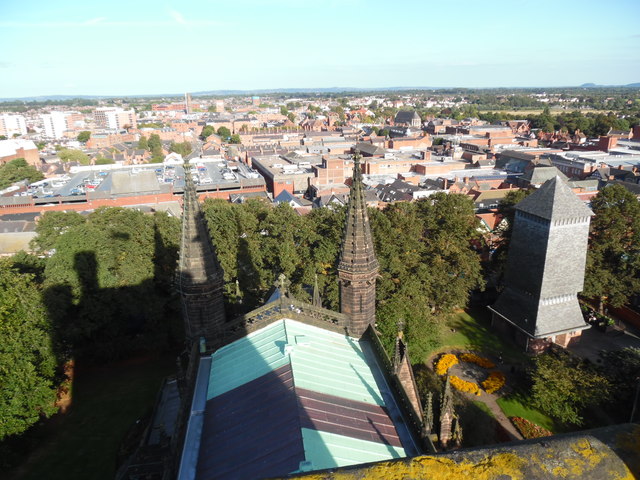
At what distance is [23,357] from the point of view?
938 inches

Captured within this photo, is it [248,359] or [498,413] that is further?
[498,413]

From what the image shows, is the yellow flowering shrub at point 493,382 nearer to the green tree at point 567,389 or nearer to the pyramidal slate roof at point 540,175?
the green tree at point 567,389

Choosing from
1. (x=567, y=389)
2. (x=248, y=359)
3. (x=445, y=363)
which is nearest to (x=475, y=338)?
(x=445, y=363)

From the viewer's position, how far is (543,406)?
26.2 m

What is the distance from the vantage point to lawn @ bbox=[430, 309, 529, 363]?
113 ft

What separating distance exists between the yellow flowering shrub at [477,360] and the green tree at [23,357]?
28508mm

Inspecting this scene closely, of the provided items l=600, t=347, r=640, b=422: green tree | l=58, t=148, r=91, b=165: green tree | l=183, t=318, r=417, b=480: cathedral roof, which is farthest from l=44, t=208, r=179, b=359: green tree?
l=58, t=148, r=91, b=165: green tree

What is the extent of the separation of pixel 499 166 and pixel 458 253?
249ft

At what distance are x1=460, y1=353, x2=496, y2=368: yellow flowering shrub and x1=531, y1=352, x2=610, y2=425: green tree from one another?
5.69 meters

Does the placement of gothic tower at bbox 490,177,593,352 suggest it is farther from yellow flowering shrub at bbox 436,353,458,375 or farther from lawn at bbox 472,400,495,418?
lawn at bbox 472,400,495,418

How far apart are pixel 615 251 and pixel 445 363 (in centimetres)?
1853

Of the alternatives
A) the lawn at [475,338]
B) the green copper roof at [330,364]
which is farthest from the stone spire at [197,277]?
the lawn at [475,338]

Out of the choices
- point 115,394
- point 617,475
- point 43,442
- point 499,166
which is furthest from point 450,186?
point 617,475

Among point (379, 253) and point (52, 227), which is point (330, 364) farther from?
point (52, 227)
